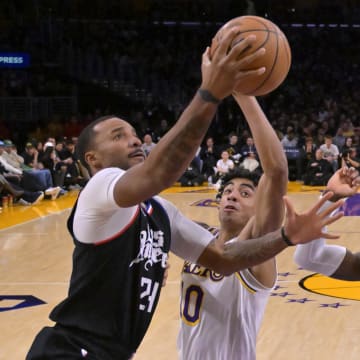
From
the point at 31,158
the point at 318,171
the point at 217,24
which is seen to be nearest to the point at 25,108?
the point at 31,158

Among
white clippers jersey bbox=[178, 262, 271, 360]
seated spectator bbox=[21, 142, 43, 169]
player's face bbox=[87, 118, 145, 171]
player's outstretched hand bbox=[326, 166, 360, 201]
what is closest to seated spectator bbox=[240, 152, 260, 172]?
seated spectator bbox=[21, 142, 43, 169]

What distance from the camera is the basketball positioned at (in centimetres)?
246

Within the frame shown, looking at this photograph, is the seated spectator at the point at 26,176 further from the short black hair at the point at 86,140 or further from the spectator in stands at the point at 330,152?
the short black hair at the point at 86,140

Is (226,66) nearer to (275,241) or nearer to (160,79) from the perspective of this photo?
(275,241)

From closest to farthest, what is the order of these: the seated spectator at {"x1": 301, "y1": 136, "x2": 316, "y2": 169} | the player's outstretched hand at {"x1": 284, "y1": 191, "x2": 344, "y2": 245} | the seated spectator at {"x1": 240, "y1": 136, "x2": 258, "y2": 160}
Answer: the player's outstretched hand at {"x1": 284, "y1": 191, "x2": 344, "y2": 245}, the seated spectator at {"x1": 240, "y1": 136, "x2": 258, "y2": 160}, the seated spectator at {"x1": 301, "y1": 136, "x2": 316, "y2": 169}

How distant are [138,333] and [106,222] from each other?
1.45 feet

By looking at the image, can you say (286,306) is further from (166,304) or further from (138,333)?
(138,333)

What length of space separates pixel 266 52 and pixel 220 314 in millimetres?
1316

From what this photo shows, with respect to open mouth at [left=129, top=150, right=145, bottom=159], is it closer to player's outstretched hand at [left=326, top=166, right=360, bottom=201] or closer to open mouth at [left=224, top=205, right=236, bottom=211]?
player's outstretched hand at [left=326, top=166, right=360, bottom=201]

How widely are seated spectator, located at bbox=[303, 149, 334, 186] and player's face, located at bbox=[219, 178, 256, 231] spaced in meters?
15.0

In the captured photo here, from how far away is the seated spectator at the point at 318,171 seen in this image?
18394mm

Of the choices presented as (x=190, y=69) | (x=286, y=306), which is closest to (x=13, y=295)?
(x=286, y=306)

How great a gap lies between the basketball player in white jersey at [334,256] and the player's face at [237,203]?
18.0 inches

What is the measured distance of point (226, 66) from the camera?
7.07ft
